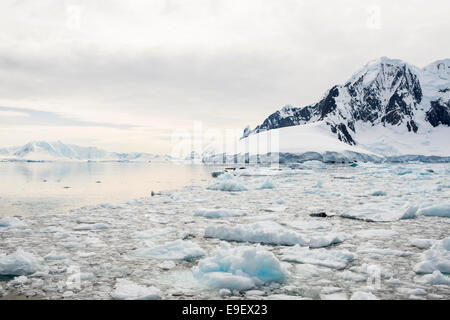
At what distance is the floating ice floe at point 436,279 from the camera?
Result: 166 inches

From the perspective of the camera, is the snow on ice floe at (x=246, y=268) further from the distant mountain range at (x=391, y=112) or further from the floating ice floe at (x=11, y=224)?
the distant mountain range at (x=391, y=112)

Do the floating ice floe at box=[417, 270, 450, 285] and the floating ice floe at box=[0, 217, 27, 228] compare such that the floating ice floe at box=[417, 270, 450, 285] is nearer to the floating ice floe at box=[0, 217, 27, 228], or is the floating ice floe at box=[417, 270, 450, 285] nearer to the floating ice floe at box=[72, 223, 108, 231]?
the floating ice floe at box=[72, 223, 108, 231]

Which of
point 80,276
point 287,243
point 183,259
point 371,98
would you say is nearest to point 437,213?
point 287,243

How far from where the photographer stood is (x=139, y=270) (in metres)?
4.71

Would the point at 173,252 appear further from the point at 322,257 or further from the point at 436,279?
the point at 436,279

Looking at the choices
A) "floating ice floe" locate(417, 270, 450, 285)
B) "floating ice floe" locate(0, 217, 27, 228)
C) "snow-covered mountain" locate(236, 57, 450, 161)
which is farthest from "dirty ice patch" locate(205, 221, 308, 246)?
"snow-covered mountain" locate(236, 57, 450, 161)

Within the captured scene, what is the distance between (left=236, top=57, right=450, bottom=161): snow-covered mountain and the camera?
96.6 m

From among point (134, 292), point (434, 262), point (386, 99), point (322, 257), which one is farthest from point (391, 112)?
point (134, 292)

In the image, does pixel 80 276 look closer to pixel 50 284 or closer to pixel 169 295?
pixel 50 284

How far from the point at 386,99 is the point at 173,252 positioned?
134481 mm

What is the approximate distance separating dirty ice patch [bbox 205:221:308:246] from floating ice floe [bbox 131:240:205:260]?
120 cm

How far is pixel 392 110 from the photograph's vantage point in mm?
115750

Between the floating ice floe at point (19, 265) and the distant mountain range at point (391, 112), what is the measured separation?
240 feet
